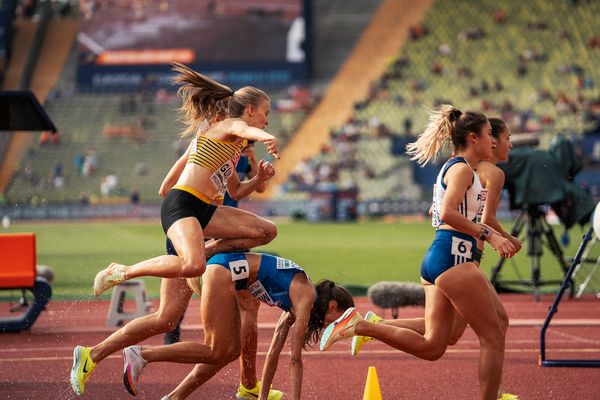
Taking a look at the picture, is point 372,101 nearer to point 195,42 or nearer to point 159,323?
point 195,42

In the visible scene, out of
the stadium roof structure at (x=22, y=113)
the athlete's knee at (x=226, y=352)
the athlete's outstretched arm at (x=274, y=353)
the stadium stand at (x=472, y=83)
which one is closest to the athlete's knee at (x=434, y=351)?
the athlete's outstretched arm at (x=274, y=353)

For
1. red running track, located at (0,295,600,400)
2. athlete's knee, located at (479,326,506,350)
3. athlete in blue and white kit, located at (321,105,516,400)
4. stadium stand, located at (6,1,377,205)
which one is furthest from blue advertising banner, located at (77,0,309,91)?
athlete's knee, located at (479,326,506,350)

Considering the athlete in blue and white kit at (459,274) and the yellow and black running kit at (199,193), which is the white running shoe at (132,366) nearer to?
the yellow and black running kit at (199,193)

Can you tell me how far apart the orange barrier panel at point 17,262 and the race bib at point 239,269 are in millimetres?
5102

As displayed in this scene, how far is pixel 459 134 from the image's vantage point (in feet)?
21.0

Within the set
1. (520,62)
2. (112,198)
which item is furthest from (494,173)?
(520,62)

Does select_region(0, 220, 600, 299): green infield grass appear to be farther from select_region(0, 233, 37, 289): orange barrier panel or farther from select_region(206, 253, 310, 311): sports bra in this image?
select_region(206, 253, 310, 311): sports bra

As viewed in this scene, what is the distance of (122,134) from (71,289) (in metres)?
29.3

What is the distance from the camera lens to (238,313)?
20.3ft

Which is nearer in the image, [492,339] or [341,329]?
[492,339]

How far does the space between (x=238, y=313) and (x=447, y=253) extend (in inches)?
52.0

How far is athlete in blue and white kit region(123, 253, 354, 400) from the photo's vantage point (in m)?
6.02

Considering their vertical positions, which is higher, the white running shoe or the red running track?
the white running shoe

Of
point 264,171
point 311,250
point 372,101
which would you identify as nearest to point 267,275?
point 264,171
